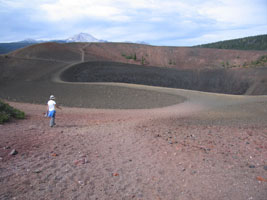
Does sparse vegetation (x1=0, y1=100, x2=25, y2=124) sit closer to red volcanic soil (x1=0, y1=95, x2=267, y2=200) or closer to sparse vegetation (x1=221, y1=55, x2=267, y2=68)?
red volcanic soil (x1=0, y1=95, x2=267, y2=200)

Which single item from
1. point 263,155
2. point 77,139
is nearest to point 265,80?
point 263,155

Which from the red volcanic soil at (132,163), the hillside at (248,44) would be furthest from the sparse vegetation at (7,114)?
the hillside at (248,44)

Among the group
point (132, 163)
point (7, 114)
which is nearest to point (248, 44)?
point (7, 114)

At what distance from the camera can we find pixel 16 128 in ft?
25.0

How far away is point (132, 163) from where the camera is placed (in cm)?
534

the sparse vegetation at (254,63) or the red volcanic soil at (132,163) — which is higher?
the sparse vegetation at (254,63)

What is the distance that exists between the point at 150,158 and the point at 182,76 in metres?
34.8

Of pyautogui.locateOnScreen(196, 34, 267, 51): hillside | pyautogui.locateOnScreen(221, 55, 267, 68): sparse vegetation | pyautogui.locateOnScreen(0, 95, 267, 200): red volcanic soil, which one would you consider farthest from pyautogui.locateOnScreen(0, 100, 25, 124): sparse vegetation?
pyautogui.locateOnScreen(196, 34, 267, 51): hillside

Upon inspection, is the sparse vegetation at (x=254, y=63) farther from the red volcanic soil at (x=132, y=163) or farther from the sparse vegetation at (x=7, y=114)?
the sparse vegetation at (x=7, y=114)

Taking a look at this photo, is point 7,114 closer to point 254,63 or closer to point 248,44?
point 254,63

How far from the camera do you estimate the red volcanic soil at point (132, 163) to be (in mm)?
4141

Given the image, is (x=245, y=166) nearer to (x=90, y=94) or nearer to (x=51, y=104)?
(x=51, y=104)

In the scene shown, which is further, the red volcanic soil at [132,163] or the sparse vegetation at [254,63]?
the sparse vegetation at [254,63]

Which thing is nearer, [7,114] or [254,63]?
[7,114]
